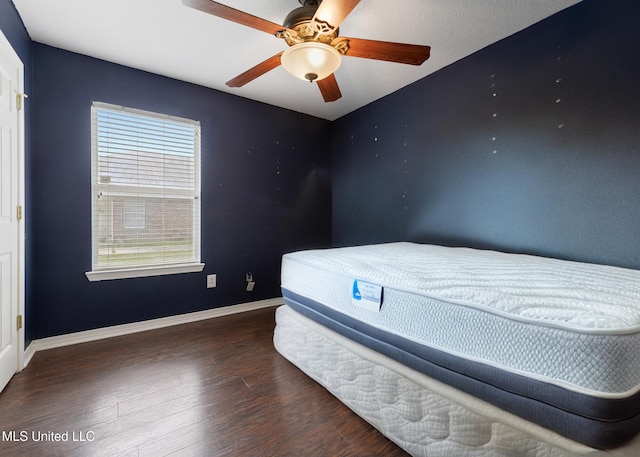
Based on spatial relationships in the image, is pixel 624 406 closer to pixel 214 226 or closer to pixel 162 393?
Result: pixel 162 393

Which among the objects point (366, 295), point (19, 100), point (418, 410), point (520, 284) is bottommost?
point (418, 410)

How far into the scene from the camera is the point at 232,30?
→ 199 cm

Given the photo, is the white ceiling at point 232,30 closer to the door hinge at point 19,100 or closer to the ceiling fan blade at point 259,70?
the ceiling fan blade at point 259,70

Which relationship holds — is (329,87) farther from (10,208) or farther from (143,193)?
(10,208)

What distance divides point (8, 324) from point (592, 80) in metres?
3.79

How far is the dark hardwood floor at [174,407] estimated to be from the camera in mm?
1258

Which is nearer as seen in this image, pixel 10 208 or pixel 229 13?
pixel 229 13

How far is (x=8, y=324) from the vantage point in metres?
1.73

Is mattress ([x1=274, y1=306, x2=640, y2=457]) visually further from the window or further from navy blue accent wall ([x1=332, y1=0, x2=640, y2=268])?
the window

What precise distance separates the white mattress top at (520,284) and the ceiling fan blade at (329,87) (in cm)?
118

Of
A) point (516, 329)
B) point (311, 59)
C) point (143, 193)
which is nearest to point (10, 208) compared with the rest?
point (143, 193)

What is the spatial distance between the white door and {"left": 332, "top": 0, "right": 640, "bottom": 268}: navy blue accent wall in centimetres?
282

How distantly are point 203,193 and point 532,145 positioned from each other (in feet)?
9.06

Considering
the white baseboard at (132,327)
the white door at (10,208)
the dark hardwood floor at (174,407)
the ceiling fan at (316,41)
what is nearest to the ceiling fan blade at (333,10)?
the ceiling fan at (316,41)
